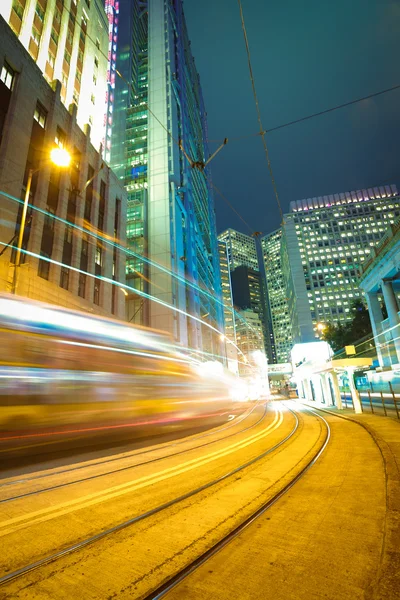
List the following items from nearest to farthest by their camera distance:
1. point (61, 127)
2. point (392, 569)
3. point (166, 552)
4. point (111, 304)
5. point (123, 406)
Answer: point (392, 569) → point (166, 552) → point (123, 406) → point (61, 127) → point (111, 304)

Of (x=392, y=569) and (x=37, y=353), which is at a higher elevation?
(x=37, y=353)

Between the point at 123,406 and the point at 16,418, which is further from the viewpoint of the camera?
the point at 123,406

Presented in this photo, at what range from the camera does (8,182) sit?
2066cm

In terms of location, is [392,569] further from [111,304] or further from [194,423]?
[111,304]

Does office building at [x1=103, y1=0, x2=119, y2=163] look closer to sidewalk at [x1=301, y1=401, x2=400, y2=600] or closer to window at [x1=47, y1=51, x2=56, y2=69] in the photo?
window at [x1=47, y1=51, x2=56, y2=69]

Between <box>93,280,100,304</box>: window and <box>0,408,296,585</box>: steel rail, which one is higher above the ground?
<box>93,280,100,304</box>: window

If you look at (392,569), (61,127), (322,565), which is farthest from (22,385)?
(61,127)

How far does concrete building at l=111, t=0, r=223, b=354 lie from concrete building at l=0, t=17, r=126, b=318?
483 inches

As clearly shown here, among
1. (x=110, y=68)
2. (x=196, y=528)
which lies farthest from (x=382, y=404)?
(x=110, y=68)

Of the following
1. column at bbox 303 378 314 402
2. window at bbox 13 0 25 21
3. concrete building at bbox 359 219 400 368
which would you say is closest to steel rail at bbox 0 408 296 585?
column at bbox 303 378 314 402

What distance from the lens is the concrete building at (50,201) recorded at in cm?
2103

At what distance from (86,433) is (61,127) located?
30.7m

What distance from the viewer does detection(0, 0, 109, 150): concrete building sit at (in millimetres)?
29156

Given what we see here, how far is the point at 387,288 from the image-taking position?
140ft
